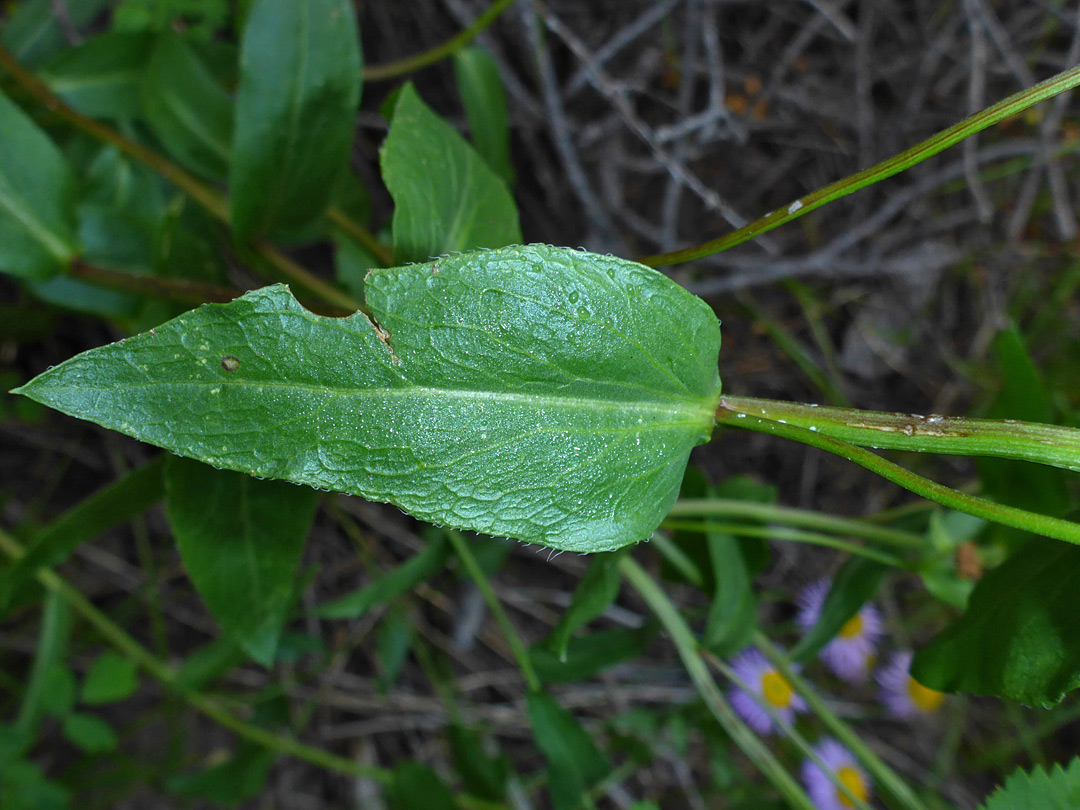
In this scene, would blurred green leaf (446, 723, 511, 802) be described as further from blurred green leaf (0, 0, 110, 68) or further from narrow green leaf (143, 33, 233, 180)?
blurred green leaf (0, 0, 110, 68)

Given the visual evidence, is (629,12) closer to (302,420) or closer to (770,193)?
(770,193)

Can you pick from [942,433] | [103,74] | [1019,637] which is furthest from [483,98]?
[1019,637]

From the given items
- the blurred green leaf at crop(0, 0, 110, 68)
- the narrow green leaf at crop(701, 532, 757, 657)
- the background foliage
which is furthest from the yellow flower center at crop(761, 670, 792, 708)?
the blurred green leaf at crop(0, 0, 110, 68)

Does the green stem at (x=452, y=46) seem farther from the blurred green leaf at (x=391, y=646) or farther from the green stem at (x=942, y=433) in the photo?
the blurred green leaf at (x=391, y=646)

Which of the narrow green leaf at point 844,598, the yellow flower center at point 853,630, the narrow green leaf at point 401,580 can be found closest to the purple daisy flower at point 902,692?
the yellow flower center at point 853,630

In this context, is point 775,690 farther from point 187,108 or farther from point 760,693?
point 187,108
